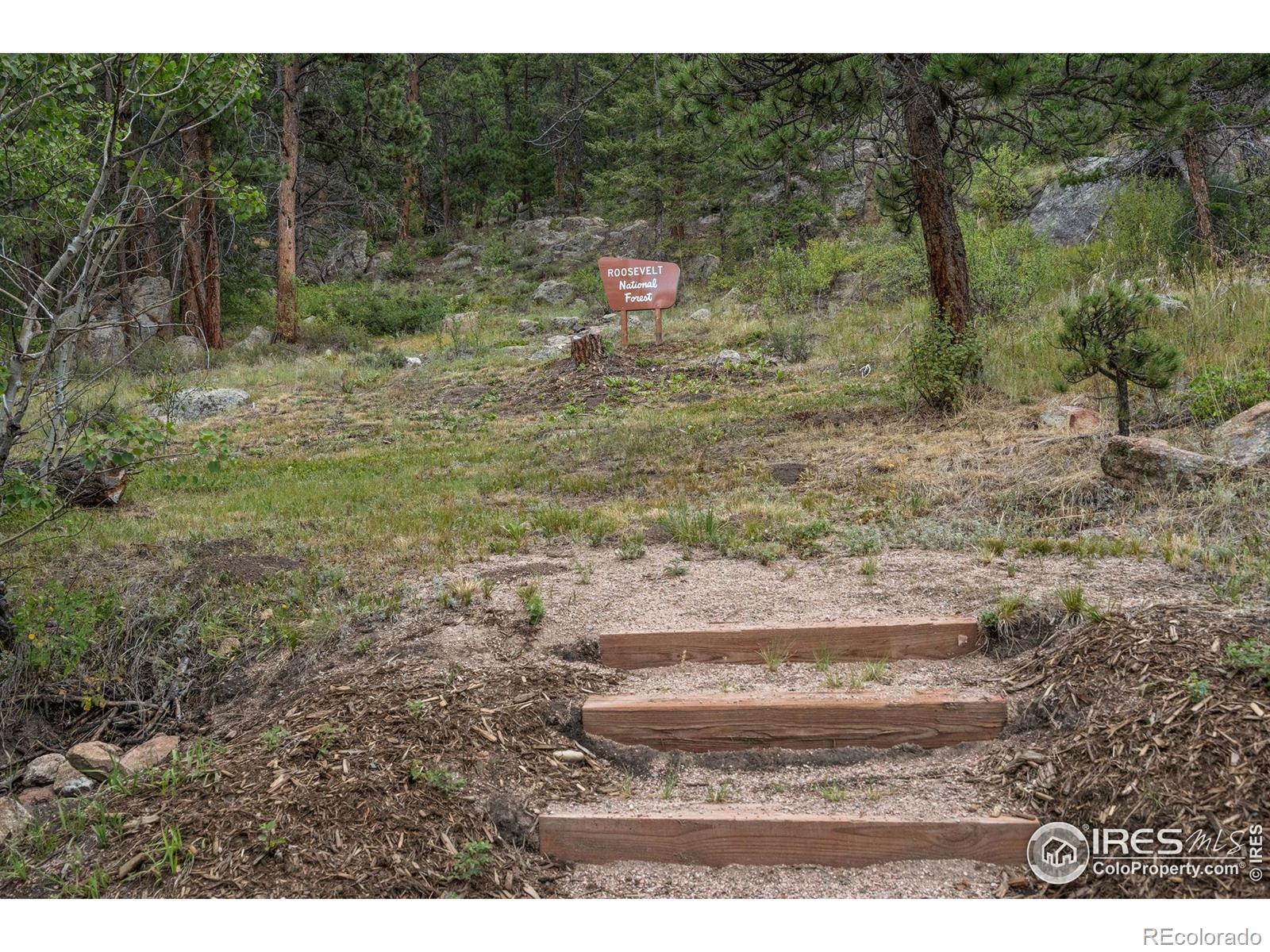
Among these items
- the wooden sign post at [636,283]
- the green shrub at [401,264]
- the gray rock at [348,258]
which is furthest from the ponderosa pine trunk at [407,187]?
the wooden sign post at [636,283]

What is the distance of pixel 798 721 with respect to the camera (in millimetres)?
3584

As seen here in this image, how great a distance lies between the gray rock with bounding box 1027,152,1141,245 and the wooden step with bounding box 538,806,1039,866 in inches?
613

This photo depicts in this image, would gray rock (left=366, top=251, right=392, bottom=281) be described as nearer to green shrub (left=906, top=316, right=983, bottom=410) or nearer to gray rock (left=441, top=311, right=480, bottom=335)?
gray rock (left=441, top=311, right=480, bottom=335)

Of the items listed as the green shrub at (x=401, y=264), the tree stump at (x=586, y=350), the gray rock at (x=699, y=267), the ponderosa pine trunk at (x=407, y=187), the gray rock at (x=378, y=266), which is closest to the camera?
the tree stump at (x=586, y=350)

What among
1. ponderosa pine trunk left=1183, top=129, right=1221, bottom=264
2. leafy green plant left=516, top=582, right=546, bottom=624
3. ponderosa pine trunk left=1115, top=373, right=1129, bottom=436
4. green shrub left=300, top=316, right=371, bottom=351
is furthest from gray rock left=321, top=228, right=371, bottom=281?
leafy green plant left=516, top=582, right=546, bottom=624

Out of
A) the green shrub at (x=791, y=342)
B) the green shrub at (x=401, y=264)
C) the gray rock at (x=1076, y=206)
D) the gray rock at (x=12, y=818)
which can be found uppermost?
the green shrub at (x=401, y=264)

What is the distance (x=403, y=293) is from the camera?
25.4 metres

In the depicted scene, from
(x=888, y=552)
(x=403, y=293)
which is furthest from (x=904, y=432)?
(x=403, y=293)

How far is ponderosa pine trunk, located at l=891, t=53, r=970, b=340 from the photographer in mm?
9094

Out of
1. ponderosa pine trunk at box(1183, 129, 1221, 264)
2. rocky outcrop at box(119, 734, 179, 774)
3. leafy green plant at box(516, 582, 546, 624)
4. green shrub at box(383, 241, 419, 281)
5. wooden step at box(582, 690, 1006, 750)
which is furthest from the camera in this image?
green shrub at box(383, 241, 419, 281)

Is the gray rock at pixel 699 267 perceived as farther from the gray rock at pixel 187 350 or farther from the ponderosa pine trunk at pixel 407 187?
the gray rock at pixel 187 350

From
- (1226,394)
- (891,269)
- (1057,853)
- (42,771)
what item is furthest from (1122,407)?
(891,269)

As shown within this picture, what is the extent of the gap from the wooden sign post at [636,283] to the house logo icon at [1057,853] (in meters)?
13.3

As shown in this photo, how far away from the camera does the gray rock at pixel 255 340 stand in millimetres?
20234
